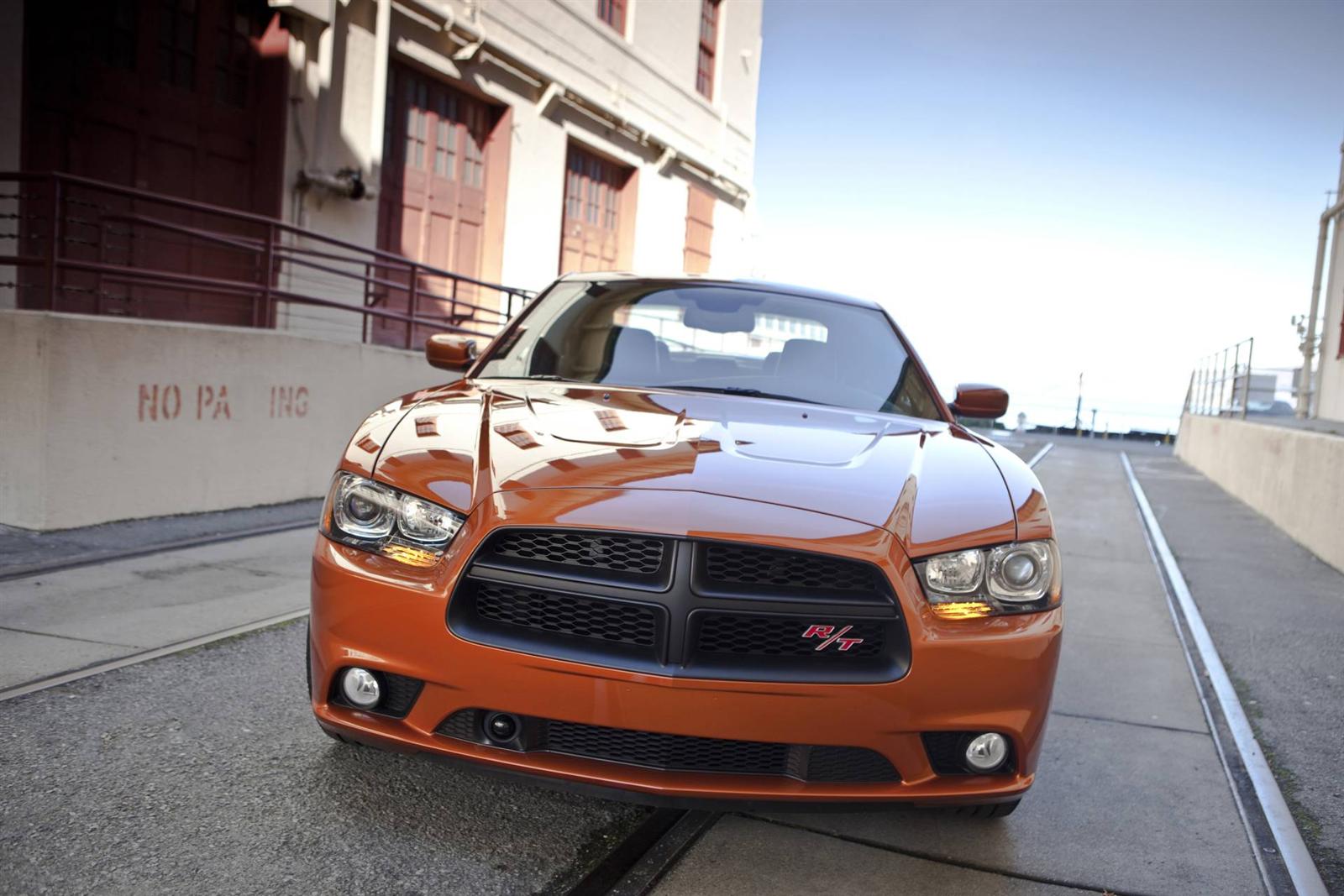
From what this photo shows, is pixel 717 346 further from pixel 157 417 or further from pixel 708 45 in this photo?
pixel 708 45

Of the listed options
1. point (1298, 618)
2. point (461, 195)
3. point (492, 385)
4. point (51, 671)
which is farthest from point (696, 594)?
point (461, 195)

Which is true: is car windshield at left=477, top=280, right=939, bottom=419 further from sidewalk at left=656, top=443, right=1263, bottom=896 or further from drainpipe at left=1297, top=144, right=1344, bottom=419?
drainpipe at left=1297, top=144, right=1344, bottom=419

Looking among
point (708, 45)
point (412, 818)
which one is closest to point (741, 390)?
point (412, 818)

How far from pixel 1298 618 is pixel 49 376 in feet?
23.4

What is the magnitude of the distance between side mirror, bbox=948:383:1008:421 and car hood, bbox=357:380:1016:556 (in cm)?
89

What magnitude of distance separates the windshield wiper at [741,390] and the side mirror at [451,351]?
853 millimetres

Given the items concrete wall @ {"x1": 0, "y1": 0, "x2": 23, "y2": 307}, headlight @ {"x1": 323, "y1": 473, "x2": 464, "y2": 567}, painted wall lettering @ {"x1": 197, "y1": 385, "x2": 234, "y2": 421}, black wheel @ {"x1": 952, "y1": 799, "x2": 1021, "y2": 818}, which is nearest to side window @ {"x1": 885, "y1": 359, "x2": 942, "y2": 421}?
black wheel @ {"x1": 952, "y1": 799, "x2": 1021, "y2": 818}

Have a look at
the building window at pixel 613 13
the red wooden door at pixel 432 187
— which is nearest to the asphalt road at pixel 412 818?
the red wooden door at pixel 432 187

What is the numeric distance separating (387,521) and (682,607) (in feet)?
2.54

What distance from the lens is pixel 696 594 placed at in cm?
232

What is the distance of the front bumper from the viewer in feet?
7.55

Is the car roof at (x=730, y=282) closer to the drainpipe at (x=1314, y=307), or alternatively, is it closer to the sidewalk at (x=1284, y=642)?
the sidewalk at (x=1284, y=642)

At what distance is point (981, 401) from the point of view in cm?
421

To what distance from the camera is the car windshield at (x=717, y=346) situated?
384 centimetres
